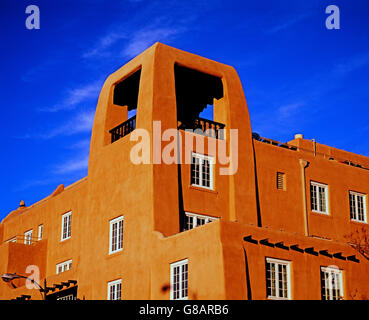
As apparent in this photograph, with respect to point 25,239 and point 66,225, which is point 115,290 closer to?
point 66,225

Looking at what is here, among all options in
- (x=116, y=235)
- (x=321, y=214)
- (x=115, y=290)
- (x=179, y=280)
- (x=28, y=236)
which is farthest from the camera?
(x=28, y=236)

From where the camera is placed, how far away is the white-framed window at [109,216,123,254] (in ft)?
99.8

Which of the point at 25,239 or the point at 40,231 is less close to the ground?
the point at 40,231

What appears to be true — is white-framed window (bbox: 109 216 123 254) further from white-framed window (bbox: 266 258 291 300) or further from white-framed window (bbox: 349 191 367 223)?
white-framed window (bbox: 349 191 367 223)

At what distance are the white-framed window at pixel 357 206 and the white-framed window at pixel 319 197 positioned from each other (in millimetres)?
2006

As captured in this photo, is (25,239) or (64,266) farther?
Answer: (25,239)

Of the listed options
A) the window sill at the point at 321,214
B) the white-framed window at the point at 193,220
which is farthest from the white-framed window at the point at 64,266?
the window sill at the point at 321,214

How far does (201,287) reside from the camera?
25125 mm

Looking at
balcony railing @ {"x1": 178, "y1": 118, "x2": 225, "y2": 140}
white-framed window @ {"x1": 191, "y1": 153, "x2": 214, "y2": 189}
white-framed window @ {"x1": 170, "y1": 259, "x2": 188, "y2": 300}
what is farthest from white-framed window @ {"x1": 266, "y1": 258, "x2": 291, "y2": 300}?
balcony railing @ {"x1": 178, "y1": 118, "x2": 225, "y2": 140}

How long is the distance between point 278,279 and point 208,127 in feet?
29.2

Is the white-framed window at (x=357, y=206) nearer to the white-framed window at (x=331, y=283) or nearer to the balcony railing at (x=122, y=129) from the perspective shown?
the white-framed window at (x=331, y=283)

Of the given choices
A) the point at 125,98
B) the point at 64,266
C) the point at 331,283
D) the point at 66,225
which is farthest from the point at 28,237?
the point at 331,283

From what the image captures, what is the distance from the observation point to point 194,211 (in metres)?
29.8

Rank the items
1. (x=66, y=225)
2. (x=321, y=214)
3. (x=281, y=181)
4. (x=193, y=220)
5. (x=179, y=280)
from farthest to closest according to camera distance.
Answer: (x=66, y=225), (x=321, y=214), (x=281, y=181), (x=193, y=220), (x=179, y=280)
